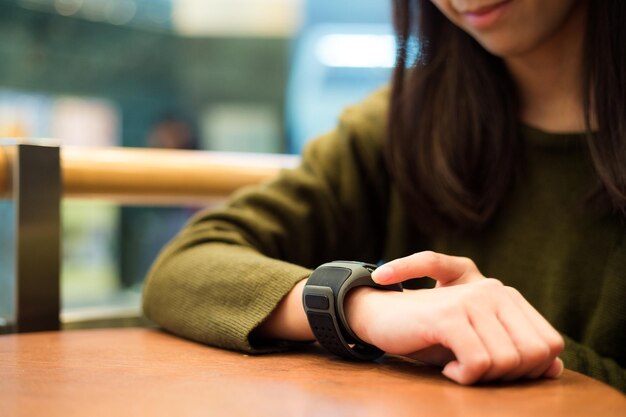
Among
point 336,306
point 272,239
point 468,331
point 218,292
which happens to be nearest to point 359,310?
point 336,306

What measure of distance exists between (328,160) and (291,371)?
1.79ft

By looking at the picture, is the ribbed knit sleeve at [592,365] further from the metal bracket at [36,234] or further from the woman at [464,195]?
the metal bracket at [36,234]

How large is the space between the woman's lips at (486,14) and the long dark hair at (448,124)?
0.15 metres

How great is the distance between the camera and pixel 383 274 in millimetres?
667

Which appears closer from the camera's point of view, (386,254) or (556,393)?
(556,393)

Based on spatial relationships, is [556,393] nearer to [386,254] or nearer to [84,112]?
[386,254]

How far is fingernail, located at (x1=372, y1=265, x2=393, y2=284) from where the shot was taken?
66 cm

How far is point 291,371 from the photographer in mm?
638

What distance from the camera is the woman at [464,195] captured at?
84 centimetres

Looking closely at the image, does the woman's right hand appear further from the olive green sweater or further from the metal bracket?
the metal bracket

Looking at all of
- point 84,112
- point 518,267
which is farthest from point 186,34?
point 518,267

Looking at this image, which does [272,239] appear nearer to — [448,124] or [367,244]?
[367,244]

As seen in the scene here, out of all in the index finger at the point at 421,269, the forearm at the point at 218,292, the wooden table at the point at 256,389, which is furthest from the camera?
the forearm at the point at 218,292

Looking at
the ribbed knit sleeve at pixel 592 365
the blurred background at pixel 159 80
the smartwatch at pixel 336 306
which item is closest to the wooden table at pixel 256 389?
the smartwatch at pixel 336 306
